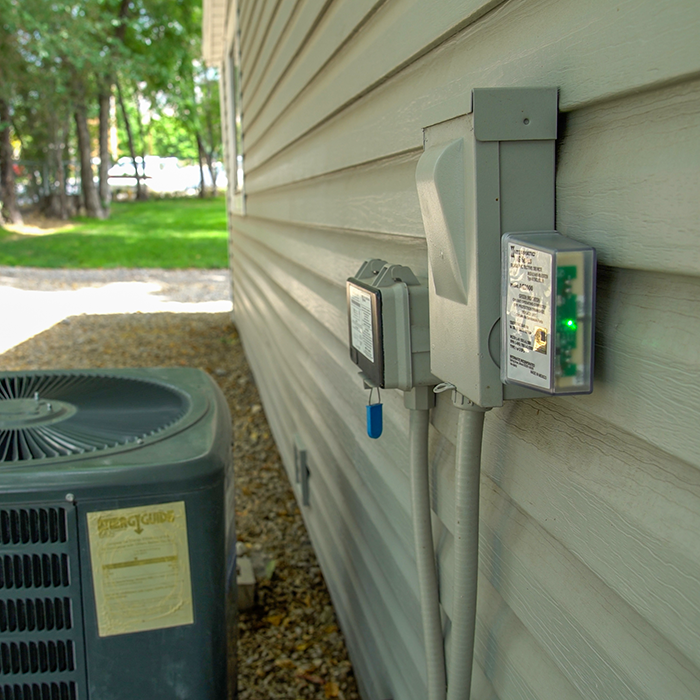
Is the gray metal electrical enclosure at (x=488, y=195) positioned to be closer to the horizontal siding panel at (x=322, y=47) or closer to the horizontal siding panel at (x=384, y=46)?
the horizontal siding panel at (x=384, y=46)

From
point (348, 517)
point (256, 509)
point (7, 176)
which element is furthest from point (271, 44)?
point (7, 176)

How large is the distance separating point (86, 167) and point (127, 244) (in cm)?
586

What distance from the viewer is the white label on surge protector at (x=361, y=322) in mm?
1297

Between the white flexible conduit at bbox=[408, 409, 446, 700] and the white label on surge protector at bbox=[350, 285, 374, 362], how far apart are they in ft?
0.51

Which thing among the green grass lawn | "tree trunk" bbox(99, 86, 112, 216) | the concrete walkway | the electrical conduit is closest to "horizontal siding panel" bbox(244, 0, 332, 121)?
the electrical conduit

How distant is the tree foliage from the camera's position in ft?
55.7

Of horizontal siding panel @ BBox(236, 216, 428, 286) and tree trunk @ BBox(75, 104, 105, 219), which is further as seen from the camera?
tree trunk @ BBox(75, 104, 105, 219)

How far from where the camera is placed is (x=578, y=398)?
887mm

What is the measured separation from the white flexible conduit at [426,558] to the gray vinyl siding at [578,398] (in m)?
0.05

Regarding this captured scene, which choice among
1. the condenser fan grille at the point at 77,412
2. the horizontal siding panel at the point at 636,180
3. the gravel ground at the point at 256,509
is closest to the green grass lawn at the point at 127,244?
the gravel ground at the point at 256,509

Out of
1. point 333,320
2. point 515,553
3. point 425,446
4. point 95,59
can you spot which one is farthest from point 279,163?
point 95,59

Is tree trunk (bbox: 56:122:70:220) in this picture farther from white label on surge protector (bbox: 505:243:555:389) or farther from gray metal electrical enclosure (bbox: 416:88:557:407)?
white label on surge protector (bbox: 505:243:555:389)

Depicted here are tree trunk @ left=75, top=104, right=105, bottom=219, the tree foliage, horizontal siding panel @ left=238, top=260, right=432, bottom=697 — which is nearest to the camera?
horizontal siding panel @ left=238, top=260, right=432, bottom=697

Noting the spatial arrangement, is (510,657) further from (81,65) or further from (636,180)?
(81,65)
